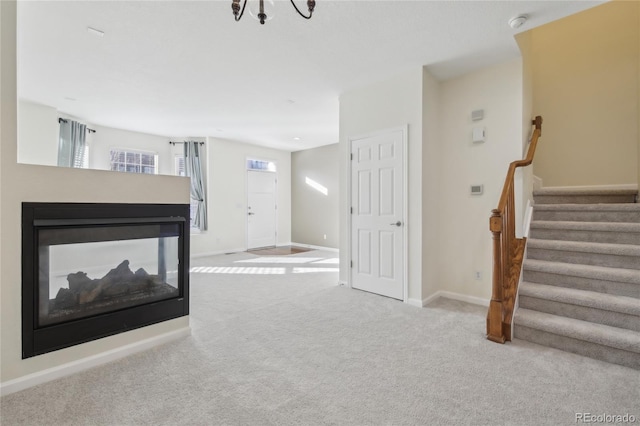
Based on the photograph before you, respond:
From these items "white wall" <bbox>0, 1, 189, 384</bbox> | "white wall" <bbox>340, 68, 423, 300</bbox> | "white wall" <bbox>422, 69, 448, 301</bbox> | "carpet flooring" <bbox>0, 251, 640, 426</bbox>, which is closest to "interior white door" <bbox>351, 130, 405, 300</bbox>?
"white wall" <bbox>340, 68, 423, 300</bbox>

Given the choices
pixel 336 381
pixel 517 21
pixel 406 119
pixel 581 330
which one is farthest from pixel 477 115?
pixel 336 381

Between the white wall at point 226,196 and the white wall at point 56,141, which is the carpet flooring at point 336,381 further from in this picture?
the white wall at point 226,196

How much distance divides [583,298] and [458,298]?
4.25ft

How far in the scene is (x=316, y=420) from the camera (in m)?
1.57

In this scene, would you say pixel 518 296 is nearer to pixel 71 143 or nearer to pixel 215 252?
pixel 215 252

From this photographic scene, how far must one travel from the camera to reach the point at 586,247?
2709mm

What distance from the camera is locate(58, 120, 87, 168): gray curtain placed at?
197 inches

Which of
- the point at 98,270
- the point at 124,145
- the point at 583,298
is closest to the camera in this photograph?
the point at 98,270

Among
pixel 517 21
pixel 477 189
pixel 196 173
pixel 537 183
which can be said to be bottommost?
pixel 477 189

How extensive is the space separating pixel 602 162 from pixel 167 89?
5.78 metres

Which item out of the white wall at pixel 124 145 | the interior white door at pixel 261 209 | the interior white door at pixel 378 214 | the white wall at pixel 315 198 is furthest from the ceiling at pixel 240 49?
the interior white door at pixel 261 209

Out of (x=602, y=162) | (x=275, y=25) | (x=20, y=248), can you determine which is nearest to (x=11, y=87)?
(x=20, y=248)

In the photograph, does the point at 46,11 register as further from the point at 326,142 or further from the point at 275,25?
the point at 326,142

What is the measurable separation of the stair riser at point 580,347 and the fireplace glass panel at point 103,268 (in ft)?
9.76
